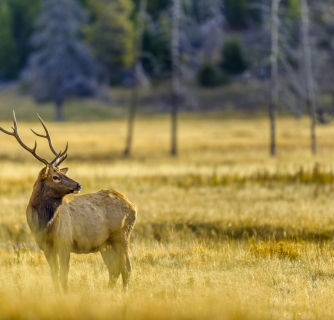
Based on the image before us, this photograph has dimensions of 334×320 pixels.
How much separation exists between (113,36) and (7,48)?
13890 mm

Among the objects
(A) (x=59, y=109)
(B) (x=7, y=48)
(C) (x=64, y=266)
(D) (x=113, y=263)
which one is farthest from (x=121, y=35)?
(C) (x=64, y=266)

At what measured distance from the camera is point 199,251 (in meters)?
11.9

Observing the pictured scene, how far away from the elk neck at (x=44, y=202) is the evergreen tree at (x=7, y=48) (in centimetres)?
7398

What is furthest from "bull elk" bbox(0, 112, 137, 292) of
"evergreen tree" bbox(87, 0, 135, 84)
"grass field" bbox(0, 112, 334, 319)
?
"evergreen tree" bbox(87, 0, 135, 84)

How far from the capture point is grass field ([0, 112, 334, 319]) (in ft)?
27.9

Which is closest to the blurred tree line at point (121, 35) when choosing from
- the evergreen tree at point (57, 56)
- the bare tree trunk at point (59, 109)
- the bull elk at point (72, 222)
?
the evergreen tree at point (57, 56)

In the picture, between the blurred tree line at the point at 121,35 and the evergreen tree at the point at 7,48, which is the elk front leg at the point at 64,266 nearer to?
the blurred tree line at the point at 121,35

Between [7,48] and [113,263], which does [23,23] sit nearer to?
[7,48]

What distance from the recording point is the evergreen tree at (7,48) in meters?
81.0

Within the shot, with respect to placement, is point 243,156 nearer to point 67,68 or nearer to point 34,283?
point 34,283

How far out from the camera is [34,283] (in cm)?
972

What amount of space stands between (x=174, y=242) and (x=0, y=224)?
388 centimetres

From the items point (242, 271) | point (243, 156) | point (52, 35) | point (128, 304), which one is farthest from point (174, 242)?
point (52, 35)

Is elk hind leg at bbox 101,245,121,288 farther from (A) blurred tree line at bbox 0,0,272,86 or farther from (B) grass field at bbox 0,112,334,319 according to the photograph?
(A) blurred tree line at bbox 0,0,272,86
